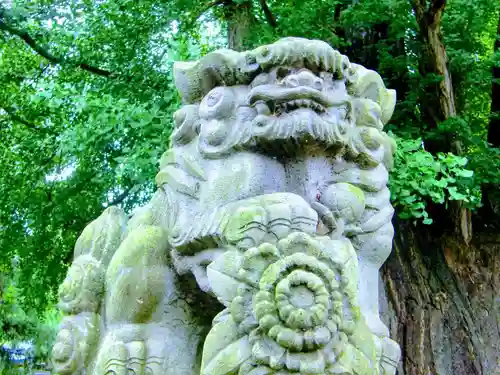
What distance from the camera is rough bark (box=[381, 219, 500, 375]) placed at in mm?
3885

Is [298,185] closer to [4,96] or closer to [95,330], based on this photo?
[95,330]

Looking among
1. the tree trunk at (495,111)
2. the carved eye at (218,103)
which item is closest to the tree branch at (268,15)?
the tree trunk at (495,111)

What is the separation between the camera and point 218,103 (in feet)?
6.88

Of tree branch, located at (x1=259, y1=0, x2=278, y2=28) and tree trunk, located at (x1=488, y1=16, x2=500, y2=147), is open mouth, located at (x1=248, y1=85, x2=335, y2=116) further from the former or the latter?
tree trunk, located at (x1=488, y1=16, x2=500, y2=147)

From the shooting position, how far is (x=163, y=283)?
2.07m

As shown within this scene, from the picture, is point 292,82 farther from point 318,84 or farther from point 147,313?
point 147,313

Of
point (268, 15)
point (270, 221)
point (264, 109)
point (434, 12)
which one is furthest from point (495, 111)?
point (270, 221)

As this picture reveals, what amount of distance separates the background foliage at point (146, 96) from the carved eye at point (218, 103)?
1.47 metres

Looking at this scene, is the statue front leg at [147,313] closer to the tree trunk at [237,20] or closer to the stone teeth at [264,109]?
the stone teeth at [264,109]

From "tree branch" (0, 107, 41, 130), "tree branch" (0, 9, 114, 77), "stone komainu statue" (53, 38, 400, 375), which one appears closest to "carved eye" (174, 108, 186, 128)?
"stone komainu statue" (53, 38, 400, 375)

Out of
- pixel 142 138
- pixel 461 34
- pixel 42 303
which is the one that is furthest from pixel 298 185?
pixel 42 303

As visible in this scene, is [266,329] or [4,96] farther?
[4,96]

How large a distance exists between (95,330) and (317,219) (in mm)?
856

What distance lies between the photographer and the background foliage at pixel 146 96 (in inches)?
148
